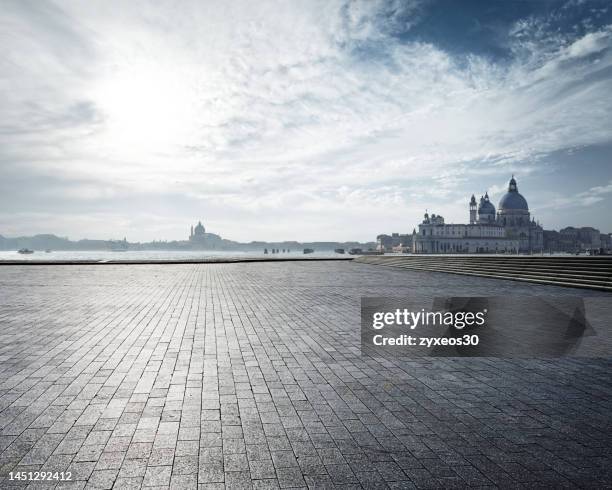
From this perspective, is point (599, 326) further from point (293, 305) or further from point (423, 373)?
point (293, 305)

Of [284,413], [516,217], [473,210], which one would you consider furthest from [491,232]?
[284,413]

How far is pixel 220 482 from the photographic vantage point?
3123 millimetres

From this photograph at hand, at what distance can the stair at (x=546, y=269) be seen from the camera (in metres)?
16.5

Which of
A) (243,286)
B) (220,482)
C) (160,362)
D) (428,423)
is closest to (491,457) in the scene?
(428,423)

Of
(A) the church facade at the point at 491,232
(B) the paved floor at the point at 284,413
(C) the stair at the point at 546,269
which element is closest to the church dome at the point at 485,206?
(A) the church facade at the point at 491,232

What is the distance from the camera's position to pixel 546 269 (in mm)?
19469

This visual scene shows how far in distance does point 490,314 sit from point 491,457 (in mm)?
7821

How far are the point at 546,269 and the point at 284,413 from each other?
724 inches

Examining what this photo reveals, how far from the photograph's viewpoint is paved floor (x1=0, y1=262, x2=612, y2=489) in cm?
327

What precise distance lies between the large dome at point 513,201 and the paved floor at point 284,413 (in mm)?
180176

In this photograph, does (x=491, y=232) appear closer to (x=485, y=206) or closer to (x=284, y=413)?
(x=485, y=206)

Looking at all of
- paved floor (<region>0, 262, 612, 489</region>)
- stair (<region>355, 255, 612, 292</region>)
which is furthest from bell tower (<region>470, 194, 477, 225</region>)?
paved floor (<region>0, 262, 612, 489</region>)

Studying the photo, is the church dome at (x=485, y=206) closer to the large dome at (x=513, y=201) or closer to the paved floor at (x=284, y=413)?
the large dome at (x=513, y=201)

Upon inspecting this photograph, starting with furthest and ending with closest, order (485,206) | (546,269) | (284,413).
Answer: (485,206) < (546,269) < (284,413)
